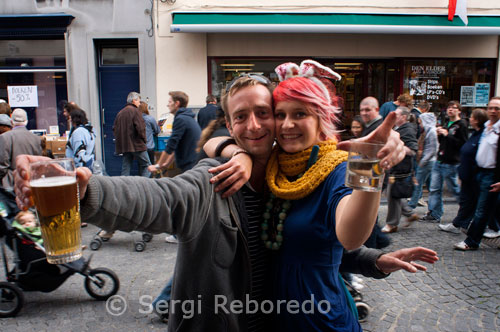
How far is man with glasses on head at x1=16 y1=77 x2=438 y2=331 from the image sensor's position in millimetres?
1150

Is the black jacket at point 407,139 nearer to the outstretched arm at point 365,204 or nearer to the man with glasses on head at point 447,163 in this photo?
the man with glasses on head at point 447,163

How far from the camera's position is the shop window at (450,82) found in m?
10.3

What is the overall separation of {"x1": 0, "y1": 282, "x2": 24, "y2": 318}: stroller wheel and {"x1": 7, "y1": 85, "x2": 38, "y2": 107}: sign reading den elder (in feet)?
25.5

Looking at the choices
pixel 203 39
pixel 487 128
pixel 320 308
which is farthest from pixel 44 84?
pixel 320 308

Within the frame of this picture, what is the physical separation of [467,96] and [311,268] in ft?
35.2

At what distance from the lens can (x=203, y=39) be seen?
9.54 m

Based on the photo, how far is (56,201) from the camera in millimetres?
1052

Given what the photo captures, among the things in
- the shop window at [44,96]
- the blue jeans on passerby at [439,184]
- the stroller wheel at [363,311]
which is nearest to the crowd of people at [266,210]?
the stroller wheel at [363,311]

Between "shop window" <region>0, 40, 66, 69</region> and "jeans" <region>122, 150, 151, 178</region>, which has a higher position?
"shop window" <region>0, 40, 66, 69</region>

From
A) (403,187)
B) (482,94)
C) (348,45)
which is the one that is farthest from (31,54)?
(482,94)

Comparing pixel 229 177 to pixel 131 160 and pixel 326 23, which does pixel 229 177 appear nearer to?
pixel 131 160

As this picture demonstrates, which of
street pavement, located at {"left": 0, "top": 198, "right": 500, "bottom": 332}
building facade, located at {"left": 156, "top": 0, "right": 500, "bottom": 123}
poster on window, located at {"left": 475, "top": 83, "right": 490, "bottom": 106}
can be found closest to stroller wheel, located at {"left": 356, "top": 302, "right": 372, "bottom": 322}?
street pavement, located at {"left": 0, "top": 198, "right": 500, "bottom": 332}

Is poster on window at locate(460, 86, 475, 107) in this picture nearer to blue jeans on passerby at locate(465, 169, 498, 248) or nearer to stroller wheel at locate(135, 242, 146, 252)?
blue jeans on passerby at locate(465, 169, 498, 248)

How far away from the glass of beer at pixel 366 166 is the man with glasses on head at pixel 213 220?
0.07 metres
